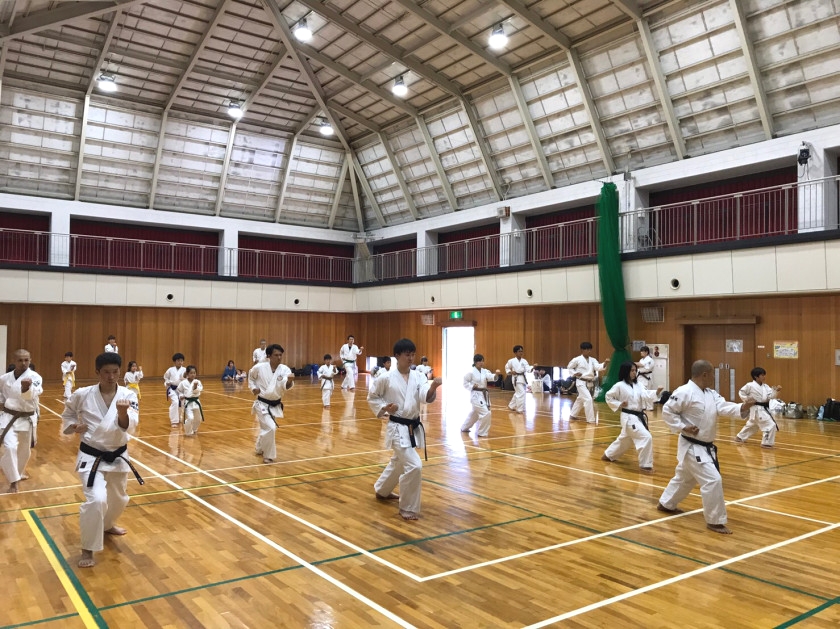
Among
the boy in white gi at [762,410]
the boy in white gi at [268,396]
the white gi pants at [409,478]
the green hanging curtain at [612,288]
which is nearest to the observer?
the white gi pants at [409,478]

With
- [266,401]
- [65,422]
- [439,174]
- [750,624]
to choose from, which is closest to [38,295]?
[439,174]

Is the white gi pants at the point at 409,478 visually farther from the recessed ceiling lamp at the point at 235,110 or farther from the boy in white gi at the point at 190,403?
the recessed ceiling lamp at the point at 235,110

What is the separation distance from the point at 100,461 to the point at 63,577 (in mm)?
973

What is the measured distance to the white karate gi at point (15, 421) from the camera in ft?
25.5

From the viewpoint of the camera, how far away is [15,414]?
777cm

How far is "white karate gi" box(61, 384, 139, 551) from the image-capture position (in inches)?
215

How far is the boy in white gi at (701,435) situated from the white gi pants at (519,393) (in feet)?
31.3

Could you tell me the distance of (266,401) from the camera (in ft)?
32.4

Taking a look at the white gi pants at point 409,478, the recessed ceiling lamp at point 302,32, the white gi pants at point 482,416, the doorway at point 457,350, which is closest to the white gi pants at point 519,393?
the white gi pants at point 482,416

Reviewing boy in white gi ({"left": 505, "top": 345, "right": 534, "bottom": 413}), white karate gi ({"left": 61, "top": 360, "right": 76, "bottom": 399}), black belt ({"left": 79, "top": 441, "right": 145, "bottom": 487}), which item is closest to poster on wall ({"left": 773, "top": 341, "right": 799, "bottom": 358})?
boy in white gi ({"left": 505, "top": 345, "right": 534, "bottom": 413})

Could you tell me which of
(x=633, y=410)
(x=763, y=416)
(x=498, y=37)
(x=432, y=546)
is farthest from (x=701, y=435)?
(x=498, y=37)

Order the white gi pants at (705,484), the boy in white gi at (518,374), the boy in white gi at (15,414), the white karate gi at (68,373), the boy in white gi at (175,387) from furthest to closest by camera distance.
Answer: the white karate gi at (68,373), the boy in white gi at (518,374), the boy in white gi at (175,387), the boy in white gi at (15,414), the white gi pants at (705,484)

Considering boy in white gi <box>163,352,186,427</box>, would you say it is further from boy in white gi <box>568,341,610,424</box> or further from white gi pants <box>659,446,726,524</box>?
white gi pants <box>659,446,726,524</box>

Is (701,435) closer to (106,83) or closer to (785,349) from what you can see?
(785,349)
